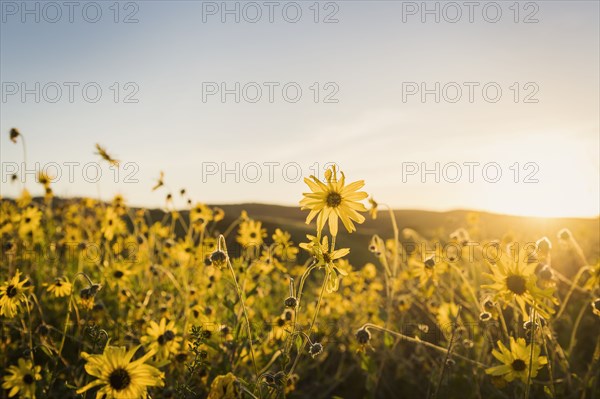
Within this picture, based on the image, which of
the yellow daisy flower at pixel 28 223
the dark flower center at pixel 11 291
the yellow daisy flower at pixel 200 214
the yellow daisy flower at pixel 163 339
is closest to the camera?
the dark flower center at pixel 11 291

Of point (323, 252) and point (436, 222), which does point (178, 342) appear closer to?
point (323, 252)

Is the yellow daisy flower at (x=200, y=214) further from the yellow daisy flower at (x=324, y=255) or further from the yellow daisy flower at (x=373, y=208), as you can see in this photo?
the yellow daisy flower at (x=324, y=255)

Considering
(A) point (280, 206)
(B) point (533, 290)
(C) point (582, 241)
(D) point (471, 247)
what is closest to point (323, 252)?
(B) point (533, 290)

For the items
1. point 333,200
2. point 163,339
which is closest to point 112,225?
point 163,339

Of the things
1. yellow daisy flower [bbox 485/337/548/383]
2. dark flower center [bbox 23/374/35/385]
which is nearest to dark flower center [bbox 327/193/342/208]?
yellow daisy flower [bbox 485/337/548/383]

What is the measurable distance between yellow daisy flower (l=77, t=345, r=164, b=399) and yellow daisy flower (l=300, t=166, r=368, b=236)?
958mm

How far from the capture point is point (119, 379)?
1741 mm

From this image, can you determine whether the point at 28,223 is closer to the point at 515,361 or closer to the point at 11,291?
the point at 11,291

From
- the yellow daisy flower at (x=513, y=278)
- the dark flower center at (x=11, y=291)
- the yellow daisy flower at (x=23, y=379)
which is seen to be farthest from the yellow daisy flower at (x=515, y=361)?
the dark flower center at (x=11, y=291)

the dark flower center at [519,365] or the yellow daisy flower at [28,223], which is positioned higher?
the yellow daisy flower at [28,223]

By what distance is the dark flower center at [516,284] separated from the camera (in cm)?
222

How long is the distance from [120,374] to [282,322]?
150 centimetres

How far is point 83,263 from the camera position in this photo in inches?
192

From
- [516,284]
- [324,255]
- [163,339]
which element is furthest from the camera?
[163,339]
